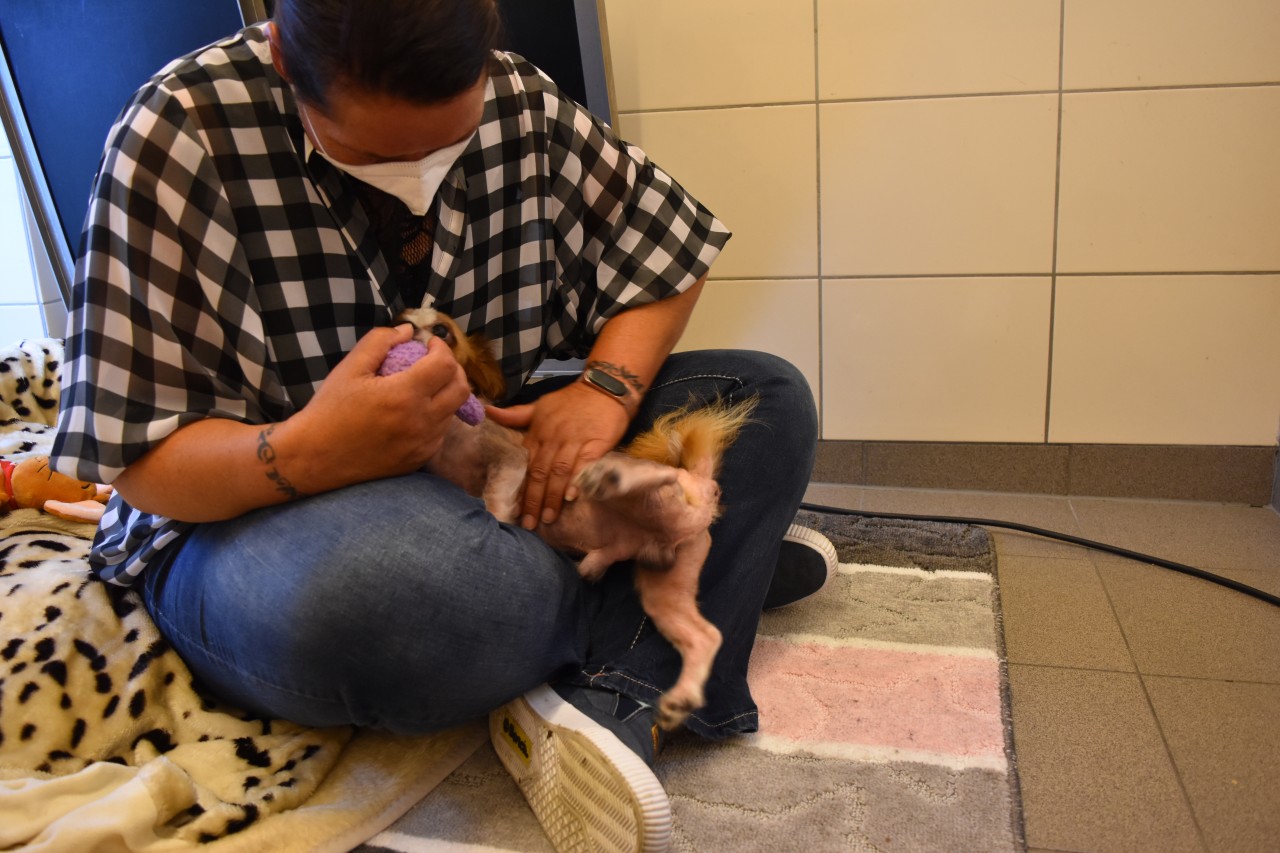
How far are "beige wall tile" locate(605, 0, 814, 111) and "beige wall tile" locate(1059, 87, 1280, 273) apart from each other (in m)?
→ 0.47

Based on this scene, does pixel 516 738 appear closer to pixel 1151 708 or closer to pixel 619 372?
pixel 619 372

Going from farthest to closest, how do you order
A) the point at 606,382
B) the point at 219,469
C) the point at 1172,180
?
the point at 1172,180
the point at 606,382
the point at 219,469

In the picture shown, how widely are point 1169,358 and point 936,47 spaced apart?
2.27ft

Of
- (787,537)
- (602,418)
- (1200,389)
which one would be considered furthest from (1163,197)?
(602,418)

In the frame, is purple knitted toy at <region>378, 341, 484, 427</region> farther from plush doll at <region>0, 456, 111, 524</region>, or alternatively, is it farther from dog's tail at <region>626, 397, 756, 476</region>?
plush doll at <region>0, 456, 111, 524</region>

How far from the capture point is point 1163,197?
1468 mm

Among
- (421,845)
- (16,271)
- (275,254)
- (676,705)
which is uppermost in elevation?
(275,254)

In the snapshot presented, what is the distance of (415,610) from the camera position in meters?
0.75

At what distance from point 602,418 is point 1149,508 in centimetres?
115

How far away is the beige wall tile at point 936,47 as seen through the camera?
4.72ft

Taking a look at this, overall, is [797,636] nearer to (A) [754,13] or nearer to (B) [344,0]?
(B) [344,0]

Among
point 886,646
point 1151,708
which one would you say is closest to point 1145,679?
point 1151,708

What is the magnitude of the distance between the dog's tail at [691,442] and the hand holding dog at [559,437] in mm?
40

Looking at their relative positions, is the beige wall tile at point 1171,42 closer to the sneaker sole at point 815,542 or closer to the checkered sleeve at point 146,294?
the sneaker sole at point 815,542
